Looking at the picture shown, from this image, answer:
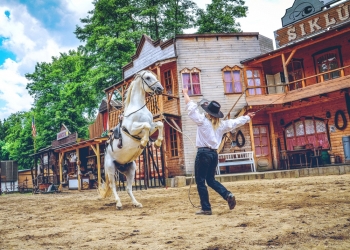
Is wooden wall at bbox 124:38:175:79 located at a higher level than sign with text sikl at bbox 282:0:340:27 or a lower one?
lower

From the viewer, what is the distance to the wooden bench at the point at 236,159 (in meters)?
16.2

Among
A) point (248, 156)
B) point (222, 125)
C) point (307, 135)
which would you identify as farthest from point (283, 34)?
point (222, 125)

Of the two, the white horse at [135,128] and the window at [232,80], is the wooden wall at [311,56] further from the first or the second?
the white horse at [135,128]

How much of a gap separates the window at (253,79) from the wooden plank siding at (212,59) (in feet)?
2.68

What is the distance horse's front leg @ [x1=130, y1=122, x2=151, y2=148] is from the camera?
21.5 ft

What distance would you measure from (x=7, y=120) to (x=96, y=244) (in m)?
56.2

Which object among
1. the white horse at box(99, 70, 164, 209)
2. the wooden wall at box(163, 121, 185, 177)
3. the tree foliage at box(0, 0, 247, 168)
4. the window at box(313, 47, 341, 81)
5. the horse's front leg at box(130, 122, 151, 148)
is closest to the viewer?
the horse's front leg at box(130, 122, 151, 148)

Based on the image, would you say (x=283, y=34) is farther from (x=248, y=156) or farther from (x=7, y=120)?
(x=7, y=120)

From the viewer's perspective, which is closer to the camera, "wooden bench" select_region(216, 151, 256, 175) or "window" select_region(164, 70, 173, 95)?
"wooden bench" select_region(216, 151, 256, 175)

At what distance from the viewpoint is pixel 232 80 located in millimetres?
18609

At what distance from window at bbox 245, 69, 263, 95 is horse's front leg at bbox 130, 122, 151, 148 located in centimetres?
1329

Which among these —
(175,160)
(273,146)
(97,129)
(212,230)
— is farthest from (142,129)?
(97,129)

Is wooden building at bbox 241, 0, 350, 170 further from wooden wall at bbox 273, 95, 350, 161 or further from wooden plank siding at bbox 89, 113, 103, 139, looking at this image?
wooden plank siding at bbox 89, 113, 103, 139

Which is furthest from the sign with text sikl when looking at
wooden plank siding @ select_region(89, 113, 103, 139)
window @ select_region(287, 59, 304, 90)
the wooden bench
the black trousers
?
the black trousers
